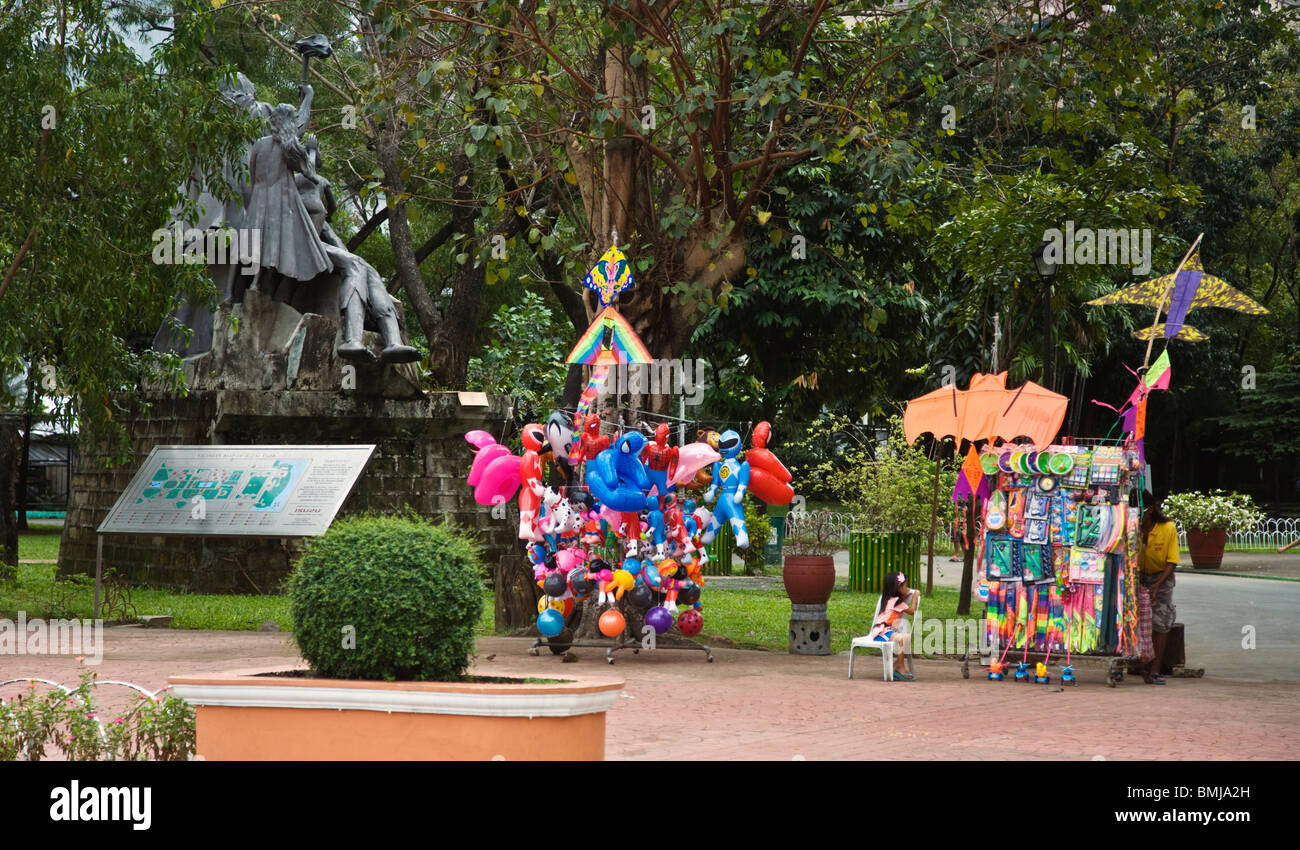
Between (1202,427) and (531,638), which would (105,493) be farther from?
(1202,427)

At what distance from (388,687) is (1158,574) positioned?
8772mm

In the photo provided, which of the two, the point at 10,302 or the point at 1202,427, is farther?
the point at 1202,427

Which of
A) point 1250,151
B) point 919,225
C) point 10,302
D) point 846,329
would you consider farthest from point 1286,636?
point 1250,151

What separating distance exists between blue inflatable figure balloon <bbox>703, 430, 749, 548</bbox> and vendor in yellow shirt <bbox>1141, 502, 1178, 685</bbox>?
13.0 feet

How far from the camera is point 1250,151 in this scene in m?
34.4

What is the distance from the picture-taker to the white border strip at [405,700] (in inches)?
239

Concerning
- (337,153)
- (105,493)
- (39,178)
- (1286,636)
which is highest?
(337,153)

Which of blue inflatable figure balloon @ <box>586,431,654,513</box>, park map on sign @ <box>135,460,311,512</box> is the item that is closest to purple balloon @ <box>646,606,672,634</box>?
blue inflatable figure balloon @ <box>586,431,654,513</box>

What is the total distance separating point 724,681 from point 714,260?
15.0 ft

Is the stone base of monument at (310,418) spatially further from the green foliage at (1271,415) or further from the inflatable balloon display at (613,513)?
the green foliage at (1271,415)

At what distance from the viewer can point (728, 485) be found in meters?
11.9

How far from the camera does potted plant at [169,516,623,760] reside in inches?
240

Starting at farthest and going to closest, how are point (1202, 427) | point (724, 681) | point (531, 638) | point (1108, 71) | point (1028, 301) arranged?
point (1202, 427)
point (1028, 301)
point (531, 638)
point (1108, 71)
point (724, 681)

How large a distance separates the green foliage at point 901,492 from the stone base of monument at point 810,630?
8.21 metres
